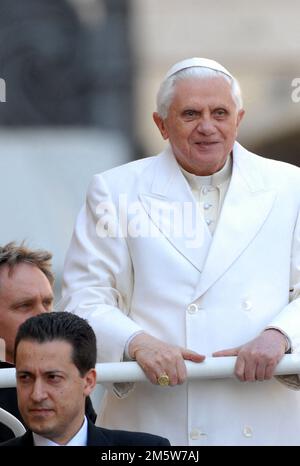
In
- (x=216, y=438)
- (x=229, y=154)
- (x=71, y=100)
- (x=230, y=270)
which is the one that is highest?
(x=71, y=100)

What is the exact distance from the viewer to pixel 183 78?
495 centimetres

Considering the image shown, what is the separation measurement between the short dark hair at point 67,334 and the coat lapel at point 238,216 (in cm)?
64

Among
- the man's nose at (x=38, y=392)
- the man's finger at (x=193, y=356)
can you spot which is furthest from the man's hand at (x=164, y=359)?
the man's nose at (x=38, y=392)

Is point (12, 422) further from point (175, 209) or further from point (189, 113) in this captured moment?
point (189, 113)

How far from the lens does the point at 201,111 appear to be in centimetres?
489

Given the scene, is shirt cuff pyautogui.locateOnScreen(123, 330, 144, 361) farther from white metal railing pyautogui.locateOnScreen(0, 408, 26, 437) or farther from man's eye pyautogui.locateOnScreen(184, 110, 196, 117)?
man's eye pyautogui.locateOnScreen(184, 110, 196, 117)

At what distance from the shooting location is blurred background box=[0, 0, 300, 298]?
869cm

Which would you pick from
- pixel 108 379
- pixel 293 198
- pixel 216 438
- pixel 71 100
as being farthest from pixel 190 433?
pixel 71 100

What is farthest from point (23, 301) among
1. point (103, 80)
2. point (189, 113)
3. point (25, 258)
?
point (103, 80)

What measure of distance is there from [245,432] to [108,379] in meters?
0.48

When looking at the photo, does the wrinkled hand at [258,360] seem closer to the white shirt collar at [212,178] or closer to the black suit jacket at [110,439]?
the black suit jacket at [110,439]

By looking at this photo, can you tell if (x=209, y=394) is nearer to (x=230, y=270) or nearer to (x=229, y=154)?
(x=230, y=270)

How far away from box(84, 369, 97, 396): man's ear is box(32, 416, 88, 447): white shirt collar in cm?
8

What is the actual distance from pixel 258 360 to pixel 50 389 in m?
0.68
